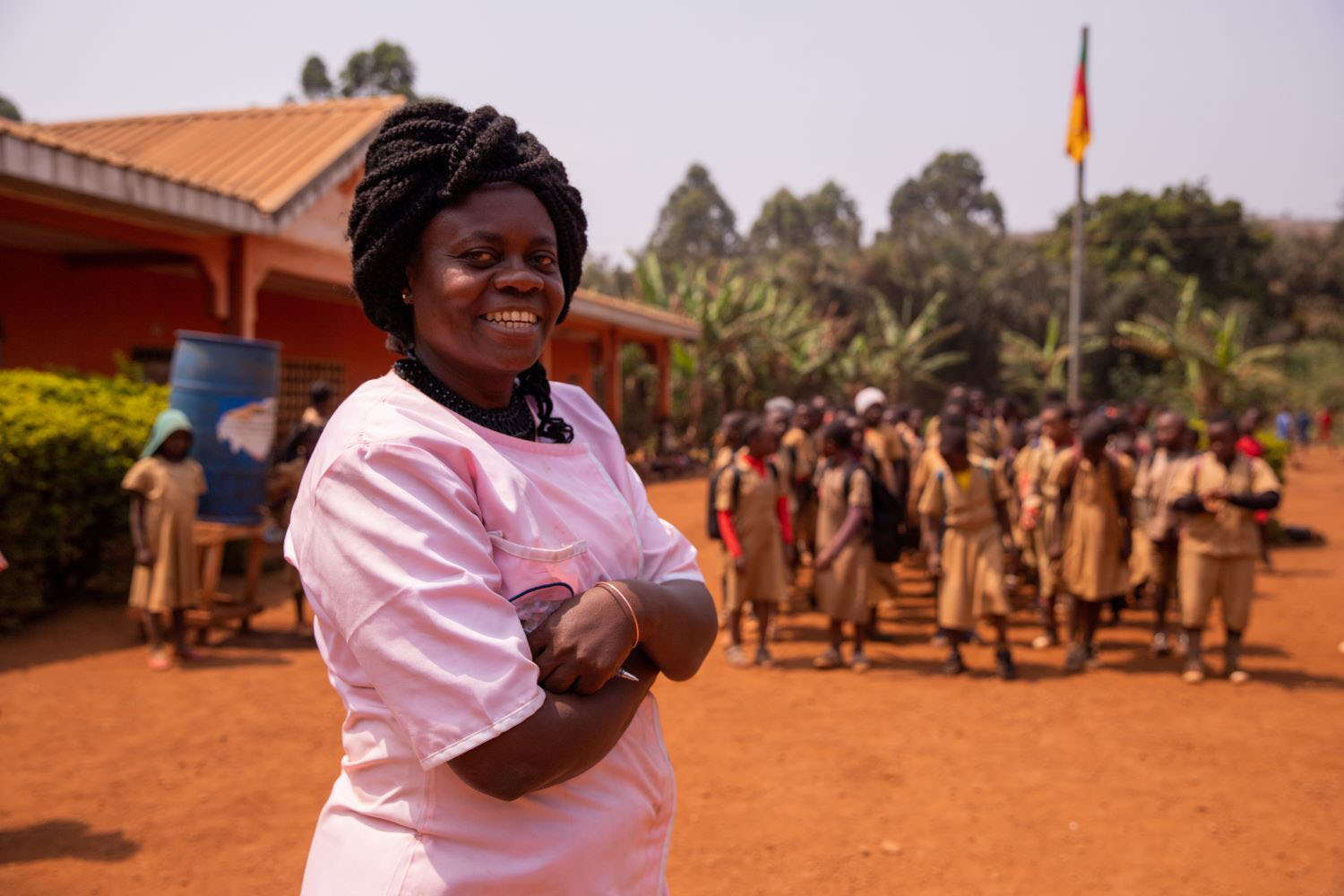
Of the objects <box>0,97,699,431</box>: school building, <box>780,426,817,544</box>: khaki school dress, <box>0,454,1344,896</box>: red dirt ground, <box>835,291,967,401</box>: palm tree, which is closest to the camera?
<box>0,454,1344,896</box>: red dirt ground

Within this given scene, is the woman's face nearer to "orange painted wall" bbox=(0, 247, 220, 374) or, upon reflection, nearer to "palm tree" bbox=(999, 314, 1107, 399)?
"orange painted wall" bbox=(0, 247, 220, 374)

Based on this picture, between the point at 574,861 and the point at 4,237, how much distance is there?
1061cm

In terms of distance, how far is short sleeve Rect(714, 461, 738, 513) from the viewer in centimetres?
686

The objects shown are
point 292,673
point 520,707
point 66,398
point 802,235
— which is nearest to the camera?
point 520,707

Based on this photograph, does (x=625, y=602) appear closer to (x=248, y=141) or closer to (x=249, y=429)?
(x=249, y=429)

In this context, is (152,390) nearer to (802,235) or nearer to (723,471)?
(723,471)

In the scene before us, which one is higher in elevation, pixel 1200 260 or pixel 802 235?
pixel 802 235

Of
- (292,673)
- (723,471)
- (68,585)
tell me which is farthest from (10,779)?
(723,471)

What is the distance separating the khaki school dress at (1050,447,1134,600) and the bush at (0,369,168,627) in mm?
7087

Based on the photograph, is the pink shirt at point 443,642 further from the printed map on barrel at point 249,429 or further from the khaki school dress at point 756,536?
the printed map on barrel at point 249,429

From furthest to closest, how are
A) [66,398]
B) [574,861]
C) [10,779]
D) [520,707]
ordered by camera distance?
1. [66,398]
2. [10,779]
3. [574,861]
4. [520,707]

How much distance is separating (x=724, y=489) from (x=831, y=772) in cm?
241

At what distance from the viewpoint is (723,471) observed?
6.94 m

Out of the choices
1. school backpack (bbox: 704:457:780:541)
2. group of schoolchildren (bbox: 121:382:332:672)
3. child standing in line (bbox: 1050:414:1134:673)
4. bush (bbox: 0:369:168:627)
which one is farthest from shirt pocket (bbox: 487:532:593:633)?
bush (bbox: 0:369:168:627)
